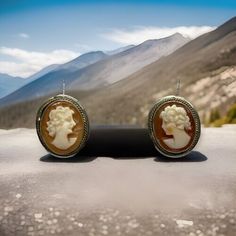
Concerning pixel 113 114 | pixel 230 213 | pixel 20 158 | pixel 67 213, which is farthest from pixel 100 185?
pixel 113 114

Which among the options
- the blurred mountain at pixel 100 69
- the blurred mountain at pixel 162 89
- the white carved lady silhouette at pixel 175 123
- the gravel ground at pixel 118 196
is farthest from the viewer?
the blurred mountain at pixel 100 69

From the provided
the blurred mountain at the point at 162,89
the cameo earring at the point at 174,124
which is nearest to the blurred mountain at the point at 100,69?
the blurred mountain at the point at 162,89

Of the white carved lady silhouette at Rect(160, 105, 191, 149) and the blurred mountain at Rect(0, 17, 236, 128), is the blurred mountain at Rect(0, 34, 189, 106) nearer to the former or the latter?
the blurred mountain at Rect(0, 17, 236, 128)

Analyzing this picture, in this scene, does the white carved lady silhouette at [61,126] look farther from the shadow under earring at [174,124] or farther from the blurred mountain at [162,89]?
the blurred mountain at [162,89]

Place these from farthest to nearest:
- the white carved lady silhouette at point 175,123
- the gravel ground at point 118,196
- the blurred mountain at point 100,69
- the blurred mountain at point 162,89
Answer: the blurred mountain at point 100,69
the blurred mountain at point 162,89
the white carved lady silhouette at point 175,123
the gravel ground at point 118,196

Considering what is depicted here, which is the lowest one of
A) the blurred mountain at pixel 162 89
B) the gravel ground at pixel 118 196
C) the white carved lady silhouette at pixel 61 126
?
the gravel ground at pixel 118 196

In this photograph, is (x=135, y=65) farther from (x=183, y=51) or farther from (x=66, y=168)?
(x=66, y=168)

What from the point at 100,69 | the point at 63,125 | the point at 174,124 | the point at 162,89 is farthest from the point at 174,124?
the point at 100,69

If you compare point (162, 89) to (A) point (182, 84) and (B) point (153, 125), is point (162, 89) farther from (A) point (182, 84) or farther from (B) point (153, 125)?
(B) point (153, 125)
